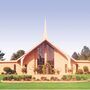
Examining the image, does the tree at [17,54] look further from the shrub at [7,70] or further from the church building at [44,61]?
the shrub at [7,70]

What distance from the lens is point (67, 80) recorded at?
39.6 meters

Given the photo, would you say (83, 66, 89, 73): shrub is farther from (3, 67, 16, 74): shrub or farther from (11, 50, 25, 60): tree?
(11, 50, 25, 60): tree

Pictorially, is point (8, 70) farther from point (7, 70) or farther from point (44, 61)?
point (44, 61)

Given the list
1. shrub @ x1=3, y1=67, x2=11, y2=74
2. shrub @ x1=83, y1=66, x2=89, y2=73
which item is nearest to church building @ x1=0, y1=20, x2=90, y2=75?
shrub @ x1=3, y1=67, x2=11, y2=74

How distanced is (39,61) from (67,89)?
2973 centimetres

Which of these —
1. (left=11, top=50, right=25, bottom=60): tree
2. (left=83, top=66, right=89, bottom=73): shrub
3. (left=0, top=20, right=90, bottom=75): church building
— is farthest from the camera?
(left=11, top=50, right=25, bottom=60): tree

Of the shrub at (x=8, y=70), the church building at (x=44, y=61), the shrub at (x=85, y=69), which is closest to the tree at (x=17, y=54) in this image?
the church building at (x=44, y=61)

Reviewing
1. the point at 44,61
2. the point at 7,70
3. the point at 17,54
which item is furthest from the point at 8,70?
the point at 17,54

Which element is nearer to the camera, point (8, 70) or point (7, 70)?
point (8, 70)

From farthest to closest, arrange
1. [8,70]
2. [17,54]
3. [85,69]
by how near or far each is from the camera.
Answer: [17,54]
[85,69]
[8,70]

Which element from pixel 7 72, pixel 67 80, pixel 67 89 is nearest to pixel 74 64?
pixel 7 72

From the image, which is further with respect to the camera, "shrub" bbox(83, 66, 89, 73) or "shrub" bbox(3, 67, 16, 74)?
"shrub" bbox(83, 66, 89, 73)

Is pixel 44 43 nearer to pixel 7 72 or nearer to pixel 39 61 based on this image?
pixel 39 61

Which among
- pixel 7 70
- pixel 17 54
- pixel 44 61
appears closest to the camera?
pixel 7 70
